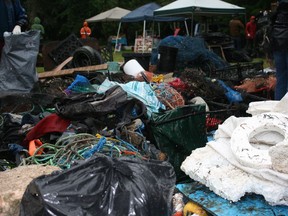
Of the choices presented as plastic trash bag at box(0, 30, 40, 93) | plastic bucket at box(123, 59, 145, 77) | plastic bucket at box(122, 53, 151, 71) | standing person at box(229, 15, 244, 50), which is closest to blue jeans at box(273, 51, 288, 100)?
plastic bucket at box(123, 59, 145, 77)

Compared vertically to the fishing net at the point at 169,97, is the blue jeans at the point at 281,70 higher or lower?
higher

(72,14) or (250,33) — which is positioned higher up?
(72,14)

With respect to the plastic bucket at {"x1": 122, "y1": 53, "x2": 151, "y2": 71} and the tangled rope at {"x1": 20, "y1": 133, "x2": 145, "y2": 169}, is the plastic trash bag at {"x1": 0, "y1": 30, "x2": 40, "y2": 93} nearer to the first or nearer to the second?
the plastic bucket at {"x1": 122, "y1": 53, "x2": 151, "y2": 71}

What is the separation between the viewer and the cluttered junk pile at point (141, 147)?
2189 mm

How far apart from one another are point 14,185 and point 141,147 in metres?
1.47

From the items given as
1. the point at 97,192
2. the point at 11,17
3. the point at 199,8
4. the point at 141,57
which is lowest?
the point at 141,57

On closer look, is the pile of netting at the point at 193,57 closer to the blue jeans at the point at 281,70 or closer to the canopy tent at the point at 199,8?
the blue jeans at the point at 281,70

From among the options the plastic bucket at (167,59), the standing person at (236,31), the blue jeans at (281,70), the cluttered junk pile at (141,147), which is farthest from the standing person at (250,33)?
the blue jeans at (281,70)

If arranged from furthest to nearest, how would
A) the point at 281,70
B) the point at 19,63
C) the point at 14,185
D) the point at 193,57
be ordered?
the point at 193,57, the point at 19,63, the point at 281,70, the point at 14,185

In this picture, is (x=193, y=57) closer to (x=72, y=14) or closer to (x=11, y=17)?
(x=11, y=17)

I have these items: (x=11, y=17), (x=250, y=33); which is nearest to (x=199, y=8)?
(x=250, y=33)

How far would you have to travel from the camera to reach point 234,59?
52.0 feet

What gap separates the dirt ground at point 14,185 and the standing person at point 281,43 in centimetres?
315

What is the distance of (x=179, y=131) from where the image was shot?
4.06m
